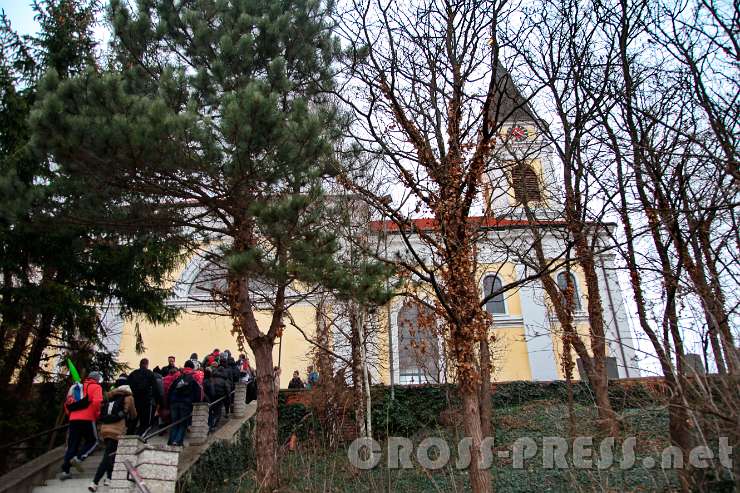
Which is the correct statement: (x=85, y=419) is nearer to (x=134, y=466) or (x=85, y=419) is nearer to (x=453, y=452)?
(x=134, y=466)

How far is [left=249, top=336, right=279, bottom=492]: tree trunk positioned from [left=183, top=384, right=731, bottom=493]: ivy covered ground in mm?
422

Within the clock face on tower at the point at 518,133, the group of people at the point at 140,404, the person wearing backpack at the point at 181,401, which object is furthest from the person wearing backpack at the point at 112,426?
the clock face on tower at the point at 518,133

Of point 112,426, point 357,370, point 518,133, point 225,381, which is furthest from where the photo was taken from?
point 357,370

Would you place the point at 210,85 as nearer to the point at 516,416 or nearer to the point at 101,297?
the point at 101,297

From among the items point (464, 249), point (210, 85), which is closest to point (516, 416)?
point (464, 249)

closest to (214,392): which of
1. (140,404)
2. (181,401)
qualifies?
(181,401)

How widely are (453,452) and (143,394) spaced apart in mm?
7252

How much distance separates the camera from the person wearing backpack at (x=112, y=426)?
9227 millimetres

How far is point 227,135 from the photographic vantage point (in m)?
8.00

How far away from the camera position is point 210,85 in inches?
387

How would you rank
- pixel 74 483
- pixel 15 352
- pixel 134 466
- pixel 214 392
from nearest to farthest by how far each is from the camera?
pixel 134 466 < pixel 74 483 < pixel 15 352 < pixel 214 392

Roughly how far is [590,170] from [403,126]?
5.02m

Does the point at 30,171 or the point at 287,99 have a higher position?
the point at 287,99

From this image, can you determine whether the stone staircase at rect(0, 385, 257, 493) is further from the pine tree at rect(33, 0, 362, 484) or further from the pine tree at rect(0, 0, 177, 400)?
the pine tree at rect(0, 0, 177, 400)
